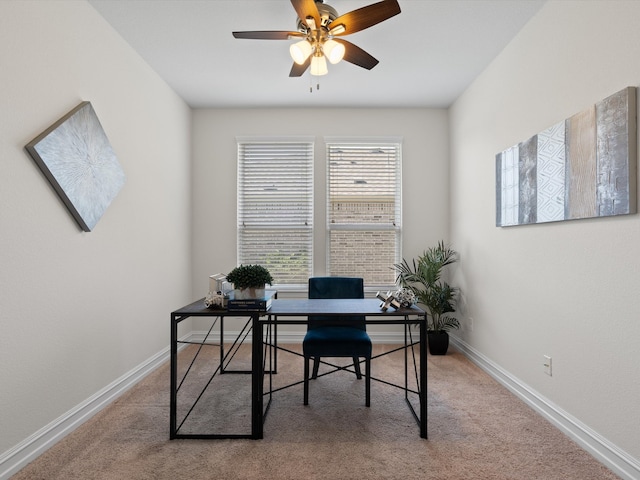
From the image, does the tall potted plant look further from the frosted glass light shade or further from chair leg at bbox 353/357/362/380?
the frosted glass light shade

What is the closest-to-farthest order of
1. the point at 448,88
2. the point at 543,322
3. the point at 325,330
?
the point at 543,322
the point at 325,330
the point at 448,88

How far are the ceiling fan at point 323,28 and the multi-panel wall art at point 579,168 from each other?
1.29 metres

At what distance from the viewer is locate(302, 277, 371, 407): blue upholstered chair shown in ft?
8.65

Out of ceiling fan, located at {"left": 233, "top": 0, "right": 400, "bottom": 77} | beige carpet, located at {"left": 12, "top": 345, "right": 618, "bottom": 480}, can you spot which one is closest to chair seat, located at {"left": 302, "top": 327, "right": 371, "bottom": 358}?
beige carpet, located at {"left": 12, "top": 345, "right": 618, "bottom": 480}

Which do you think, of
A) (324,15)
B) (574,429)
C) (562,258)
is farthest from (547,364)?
(324,15)

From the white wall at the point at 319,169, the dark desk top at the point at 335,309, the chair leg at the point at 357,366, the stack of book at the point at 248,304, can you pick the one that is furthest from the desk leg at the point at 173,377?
the white wall at the point at 319,169

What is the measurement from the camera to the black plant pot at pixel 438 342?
3.95m

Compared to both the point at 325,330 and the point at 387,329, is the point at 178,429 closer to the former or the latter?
the point at 325,330

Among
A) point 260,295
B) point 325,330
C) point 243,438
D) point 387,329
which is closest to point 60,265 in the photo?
point 260,295

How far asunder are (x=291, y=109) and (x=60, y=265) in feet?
10.3

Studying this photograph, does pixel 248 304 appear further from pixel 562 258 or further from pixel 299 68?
pixel 562 258

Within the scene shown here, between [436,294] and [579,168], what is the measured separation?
207 centimetres

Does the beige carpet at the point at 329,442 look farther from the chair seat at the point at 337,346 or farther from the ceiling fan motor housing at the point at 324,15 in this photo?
the ceiling fan motor housing at the point at 324,15

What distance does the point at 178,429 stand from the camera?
7.77 feet
